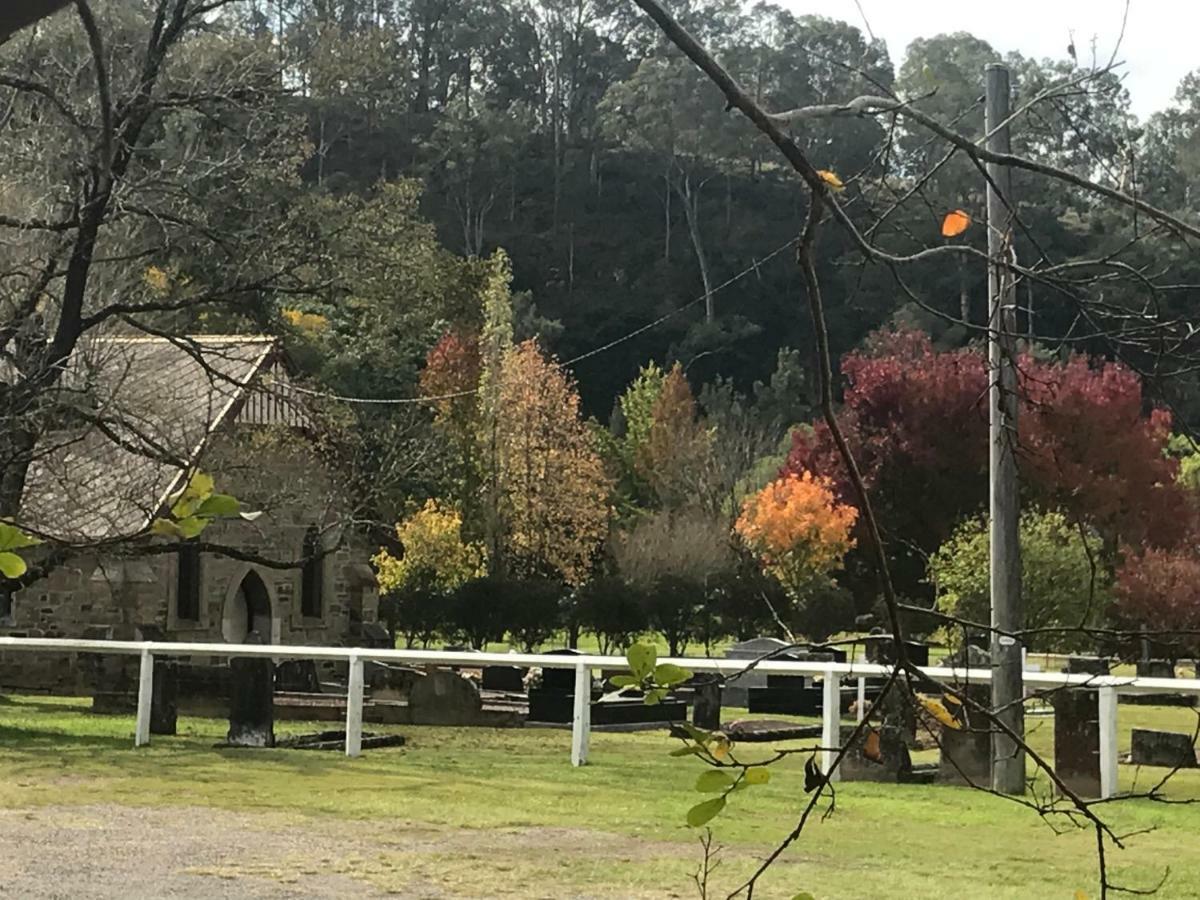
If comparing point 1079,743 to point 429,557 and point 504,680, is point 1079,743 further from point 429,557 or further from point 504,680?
point 429,557

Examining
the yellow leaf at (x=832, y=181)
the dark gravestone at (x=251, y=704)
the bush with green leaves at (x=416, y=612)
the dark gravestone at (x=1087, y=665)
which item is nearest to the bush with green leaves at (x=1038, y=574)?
the bush with green leaves at (x=416, y=612)

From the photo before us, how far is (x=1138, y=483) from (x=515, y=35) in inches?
2392

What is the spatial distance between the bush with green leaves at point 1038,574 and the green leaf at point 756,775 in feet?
92.8

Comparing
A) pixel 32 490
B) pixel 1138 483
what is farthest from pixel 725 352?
pixel 32 490

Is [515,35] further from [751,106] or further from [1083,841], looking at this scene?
[751,106]

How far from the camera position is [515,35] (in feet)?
304

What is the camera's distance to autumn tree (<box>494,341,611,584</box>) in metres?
46.0

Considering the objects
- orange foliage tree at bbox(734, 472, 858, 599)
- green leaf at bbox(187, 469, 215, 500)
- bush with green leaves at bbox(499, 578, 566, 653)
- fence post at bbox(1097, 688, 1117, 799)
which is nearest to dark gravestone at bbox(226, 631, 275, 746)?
fence post at bbox(1097, 688, 1117, 799)

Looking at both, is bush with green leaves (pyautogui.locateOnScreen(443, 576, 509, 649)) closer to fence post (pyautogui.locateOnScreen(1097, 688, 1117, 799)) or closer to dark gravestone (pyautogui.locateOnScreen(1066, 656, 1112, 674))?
dark gravestone (pyautogui.locateOnScreen(1066, 656, 1112, 674))

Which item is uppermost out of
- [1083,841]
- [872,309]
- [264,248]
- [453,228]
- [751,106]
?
[453,228]

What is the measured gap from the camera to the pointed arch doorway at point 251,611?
31906 millimetres

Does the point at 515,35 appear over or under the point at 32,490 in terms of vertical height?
over

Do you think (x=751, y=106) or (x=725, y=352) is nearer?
(x=751, y=106)

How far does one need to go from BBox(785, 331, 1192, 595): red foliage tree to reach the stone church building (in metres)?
12.2
